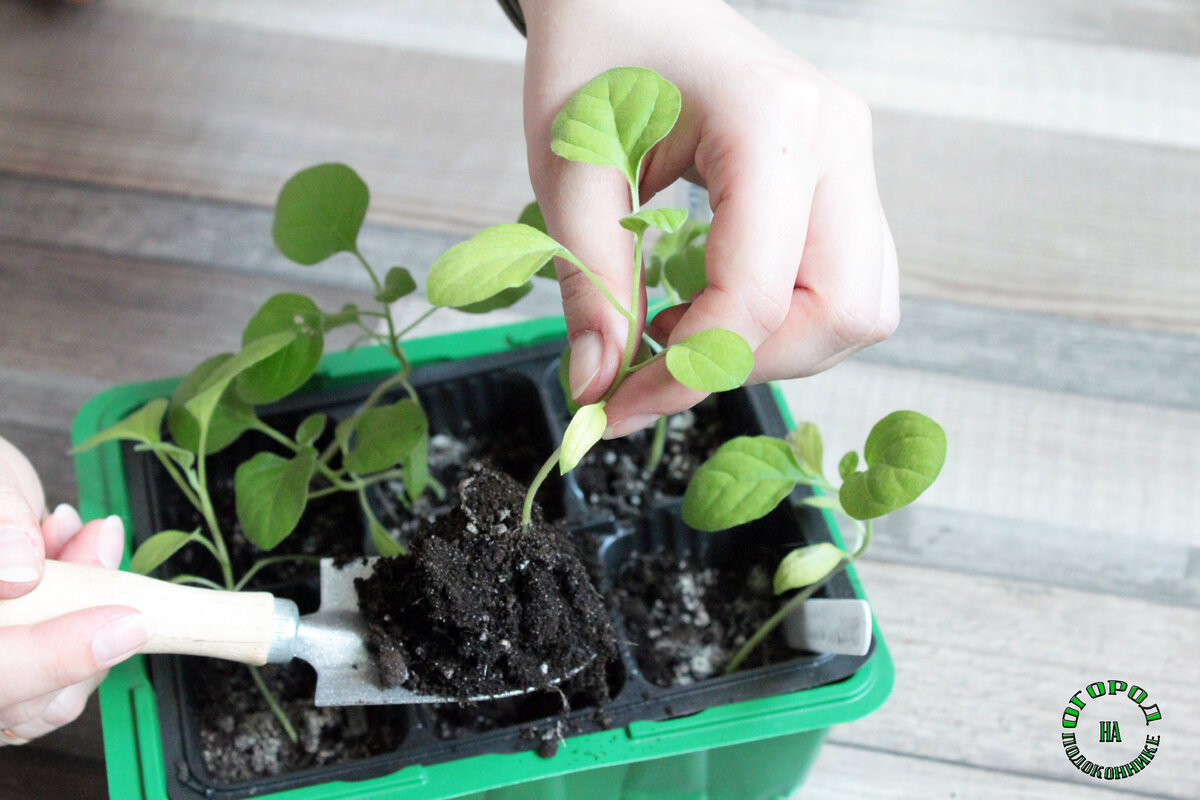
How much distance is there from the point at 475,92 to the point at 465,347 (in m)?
0.51

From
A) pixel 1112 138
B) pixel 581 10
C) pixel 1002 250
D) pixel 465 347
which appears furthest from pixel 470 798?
pixel 1112 138

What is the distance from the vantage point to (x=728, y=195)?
55 cm

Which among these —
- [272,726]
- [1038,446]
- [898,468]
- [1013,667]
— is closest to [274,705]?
[272,726]

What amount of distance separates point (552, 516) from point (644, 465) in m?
0.09

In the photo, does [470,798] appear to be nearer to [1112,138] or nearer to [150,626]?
[150,626]

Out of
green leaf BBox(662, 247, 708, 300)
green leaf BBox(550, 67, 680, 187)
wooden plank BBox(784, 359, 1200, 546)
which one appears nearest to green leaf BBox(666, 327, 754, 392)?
green leaf BBox(550, 67, 680, 187)

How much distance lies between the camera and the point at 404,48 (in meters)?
1.29

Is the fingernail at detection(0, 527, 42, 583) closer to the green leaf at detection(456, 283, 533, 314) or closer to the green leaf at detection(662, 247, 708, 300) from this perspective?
the green leaf at detection(456, 283, 533, 314)

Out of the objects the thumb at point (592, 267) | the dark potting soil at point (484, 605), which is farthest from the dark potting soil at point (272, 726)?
the thumb at point (592, 267)

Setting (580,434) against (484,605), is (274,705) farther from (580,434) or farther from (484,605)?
(580,434)

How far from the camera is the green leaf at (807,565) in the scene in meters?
0.65

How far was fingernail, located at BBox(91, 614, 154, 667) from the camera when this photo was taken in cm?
52

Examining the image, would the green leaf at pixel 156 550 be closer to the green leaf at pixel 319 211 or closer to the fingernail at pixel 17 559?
the fingernail at pixel 17 559

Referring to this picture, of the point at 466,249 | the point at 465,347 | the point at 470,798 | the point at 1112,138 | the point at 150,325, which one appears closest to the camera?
the point at 466,249
